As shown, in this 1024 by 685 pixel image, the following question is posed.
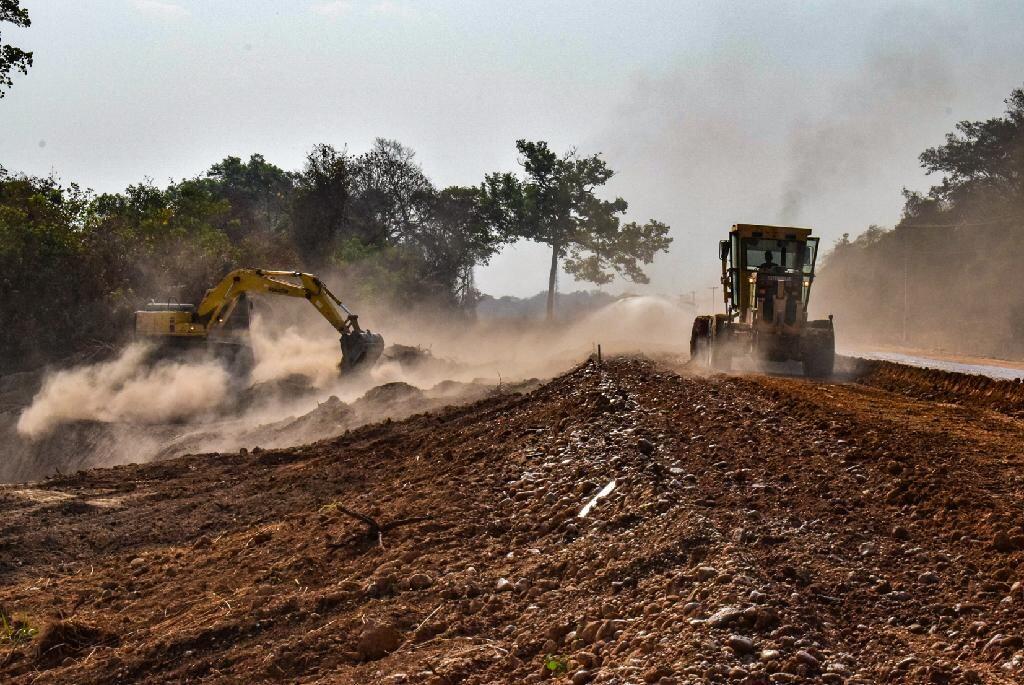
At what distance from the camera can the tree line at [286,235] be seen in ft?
120

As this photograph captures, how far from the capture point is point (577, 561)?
7344mm

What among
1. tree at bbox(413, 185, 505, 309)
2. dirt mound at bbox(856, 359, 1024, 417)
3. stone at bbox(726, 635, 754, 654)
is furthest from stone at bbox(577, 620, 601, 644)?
tree at bbox(413, 185, 505, 309)

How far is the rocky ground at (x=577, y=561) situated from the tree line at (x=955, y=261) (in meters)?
38.1

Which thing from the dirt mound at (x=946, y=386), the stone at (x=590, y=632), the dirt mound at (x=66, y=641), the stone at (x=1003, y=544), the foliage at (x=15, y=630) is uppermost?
the dirt mound at (x=946, y=386)

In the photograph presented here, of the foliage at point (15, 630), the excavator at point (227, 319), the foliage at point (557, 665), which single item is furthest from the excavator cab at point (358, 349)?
the foliage at point (557, 665)

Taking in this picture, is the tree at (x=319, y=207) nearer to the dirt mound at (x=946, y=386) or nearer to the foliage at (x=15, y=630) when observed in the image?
the dirt mound at (x=946, y=386)

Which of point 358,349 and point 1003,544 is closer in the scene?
point 1003,544

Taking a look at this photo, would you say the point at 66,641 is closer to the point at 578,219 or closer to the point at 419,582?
the point at 419,582

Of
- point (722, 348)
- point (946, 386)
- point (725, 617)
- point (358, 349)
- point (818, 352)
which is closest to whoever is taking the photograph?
point (725, 617)

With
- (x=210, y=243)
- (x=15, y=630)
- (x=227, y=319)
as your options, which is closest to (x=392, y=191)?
(x=210, y=243)

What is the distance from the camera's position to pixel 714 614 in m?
5.75

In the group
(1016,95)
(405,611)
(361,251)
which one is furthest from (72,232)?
(1016,95)

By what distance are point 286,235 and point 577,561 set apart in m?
50.4

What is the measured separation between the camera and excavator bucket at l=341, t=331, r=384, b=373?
87.0 ft
